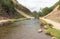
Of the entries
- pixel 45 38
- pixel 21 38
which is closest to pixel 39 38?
pixel 45 38

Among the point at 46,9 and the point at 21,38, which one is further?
the point at 46,9

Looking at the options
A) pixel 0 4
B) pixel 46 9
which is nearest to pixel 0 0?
pixel 0 4

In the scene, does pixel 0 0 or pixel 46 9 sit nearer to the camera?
pixel 0 0

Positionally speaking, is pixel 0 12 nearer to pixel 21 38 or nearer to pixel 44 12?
pixel 44 12

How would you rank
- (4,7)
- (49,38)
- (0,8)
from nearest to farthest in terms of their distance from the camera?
(49,38) < (0,8) < (4,7)

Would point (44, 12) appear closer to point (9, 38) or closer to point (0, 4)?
point (0, 4)

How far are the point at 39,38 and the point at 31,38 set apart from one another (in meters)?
1.45

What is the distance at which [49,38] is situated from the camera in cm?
3266

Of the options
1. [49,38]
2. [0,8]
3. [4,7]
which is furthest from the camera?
[4,7]

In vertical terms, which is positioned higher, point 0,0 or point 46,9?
point 0,0

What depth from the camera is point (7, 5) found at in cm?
11962

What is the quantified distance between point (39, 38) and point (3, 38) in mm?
6512

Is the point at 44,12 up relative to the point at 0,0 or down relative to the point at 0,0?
down

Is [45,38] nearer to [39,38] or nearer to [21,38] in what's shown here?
[39,38]
